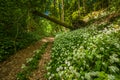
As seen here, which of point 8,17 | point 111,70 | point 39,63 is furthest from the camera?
point 8,17

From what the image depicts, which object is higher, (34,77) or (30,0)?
(30,0)

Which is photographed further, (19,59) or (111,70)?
(19,59)

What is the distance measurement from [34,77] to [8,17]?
6.98 meters

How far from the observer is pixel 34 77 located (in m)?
6.48

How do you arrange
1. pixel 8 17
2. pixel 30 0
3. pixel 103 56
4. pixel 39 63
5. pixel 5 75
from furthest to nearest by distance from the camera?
1. pixel 8 17
2. pixel 30 0
3. pixel 39 63
4. pixel 5 75
5. pixel 103 56

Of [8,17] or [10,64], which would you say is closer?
[10,64]

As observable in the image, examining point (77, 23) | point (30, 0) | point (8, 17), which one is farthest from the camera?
point (77, 23)

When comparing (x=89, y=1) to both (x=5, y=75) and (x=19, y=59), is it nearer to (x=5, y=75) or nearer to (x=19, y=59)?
(x=19, y=59)

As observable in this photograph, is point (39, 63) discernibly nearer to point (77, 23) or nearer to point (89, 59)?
point (89, 59)

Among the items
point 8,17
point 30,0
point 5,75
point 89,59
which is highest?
point 30,0

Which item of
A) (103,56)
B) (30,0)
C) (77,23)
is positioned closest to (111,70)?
(103,56)

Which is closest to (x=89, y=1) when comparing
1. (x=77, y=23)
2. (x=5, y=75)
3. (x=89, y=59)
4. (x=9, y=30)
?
(x=77, y=23)

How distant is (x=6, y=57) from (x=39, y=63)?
3.56 m

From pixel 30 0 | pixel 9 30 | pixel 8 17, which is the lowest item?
pixel 9 30
